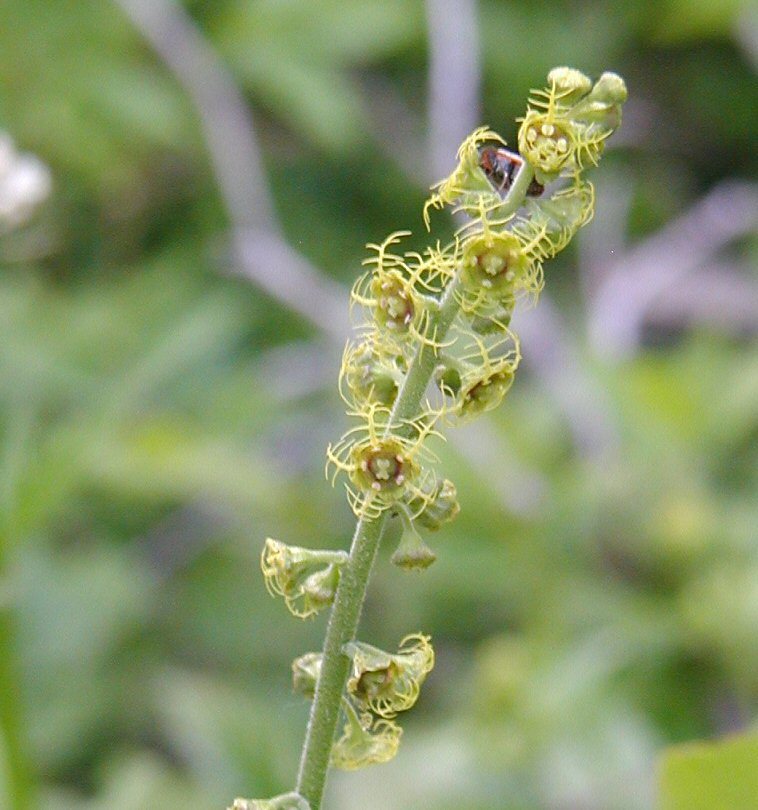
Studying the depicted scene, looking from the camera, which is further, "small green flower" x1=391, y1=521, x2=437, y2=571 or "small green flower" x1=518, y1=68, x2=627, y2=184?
"small green flower" x1=391, y1=521, x2=437, y2=571

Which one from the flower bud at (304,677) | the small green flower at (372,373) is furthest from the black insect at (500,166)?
the flower bud at (304,677)

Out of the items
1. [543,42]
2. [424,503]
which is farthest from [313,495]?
[424,503]

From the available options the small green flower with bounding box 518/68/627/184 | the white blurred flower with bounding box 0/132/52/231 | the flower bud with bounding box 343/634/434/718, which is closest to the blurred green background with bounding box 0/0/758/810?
the white blurred flower with bounding box 0/132/52/231

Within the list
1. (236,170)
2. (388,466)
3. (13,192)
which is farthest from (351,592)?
(236,170)

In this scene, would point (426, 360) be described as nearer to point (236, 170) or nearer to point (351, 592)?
point (351, 592)

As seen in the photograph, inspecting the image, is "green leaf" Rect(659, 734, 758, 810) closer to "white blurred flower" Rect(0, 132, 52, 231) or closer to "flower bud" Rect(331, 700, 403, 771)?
"flower bud" Rect(331, 700, 403, 771)

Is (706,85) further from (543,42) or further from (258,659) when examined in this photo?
(258,659)

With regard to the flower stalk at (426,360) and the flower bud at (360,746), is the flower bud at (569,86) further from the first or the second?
the flower bud at (360,746)
